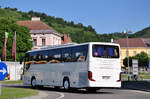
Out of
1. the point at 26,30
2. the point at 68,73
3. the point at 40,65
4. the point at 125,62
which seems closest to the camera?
the point at 68,73

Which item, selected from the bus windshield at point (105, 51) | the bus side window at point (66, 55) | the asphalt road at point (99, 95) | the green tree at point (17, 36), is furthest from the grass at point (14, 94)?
the green tree at point (17, 36)

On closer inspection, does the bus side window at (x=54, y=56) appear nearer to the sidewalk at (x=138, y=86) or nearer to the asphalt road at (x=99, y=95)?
the asphalt road at (x=99, y=95)

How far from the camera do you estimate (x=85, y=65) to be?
24.2m

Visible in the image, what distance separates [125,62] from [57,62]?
292 feet

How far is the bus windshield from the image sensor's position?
24.2 meters

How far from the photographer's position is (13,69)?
2253 inches

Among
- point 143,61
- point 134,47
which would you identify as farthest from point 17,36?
point 134,47

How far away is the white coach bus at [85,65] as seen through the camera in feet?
78.8

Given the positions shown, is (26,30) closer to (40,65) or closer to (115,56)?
(40,65)

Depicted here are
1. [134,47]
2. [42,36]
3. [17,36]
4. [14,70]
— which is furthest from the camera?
[134,47]

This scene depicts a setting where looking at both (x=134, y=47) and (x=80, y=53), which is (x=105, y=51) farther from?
(x=134, y=47)

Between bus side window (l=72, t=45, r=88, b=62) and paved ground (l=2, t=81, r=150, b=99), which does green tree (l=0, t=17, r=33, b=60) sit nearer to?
paved ground (l=2, t=81, r=150, b=99)

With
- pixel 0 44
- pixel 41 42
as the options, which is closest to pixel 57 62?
pixel 0 44

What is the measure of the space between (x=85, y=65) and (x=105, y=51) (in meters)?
1.71
